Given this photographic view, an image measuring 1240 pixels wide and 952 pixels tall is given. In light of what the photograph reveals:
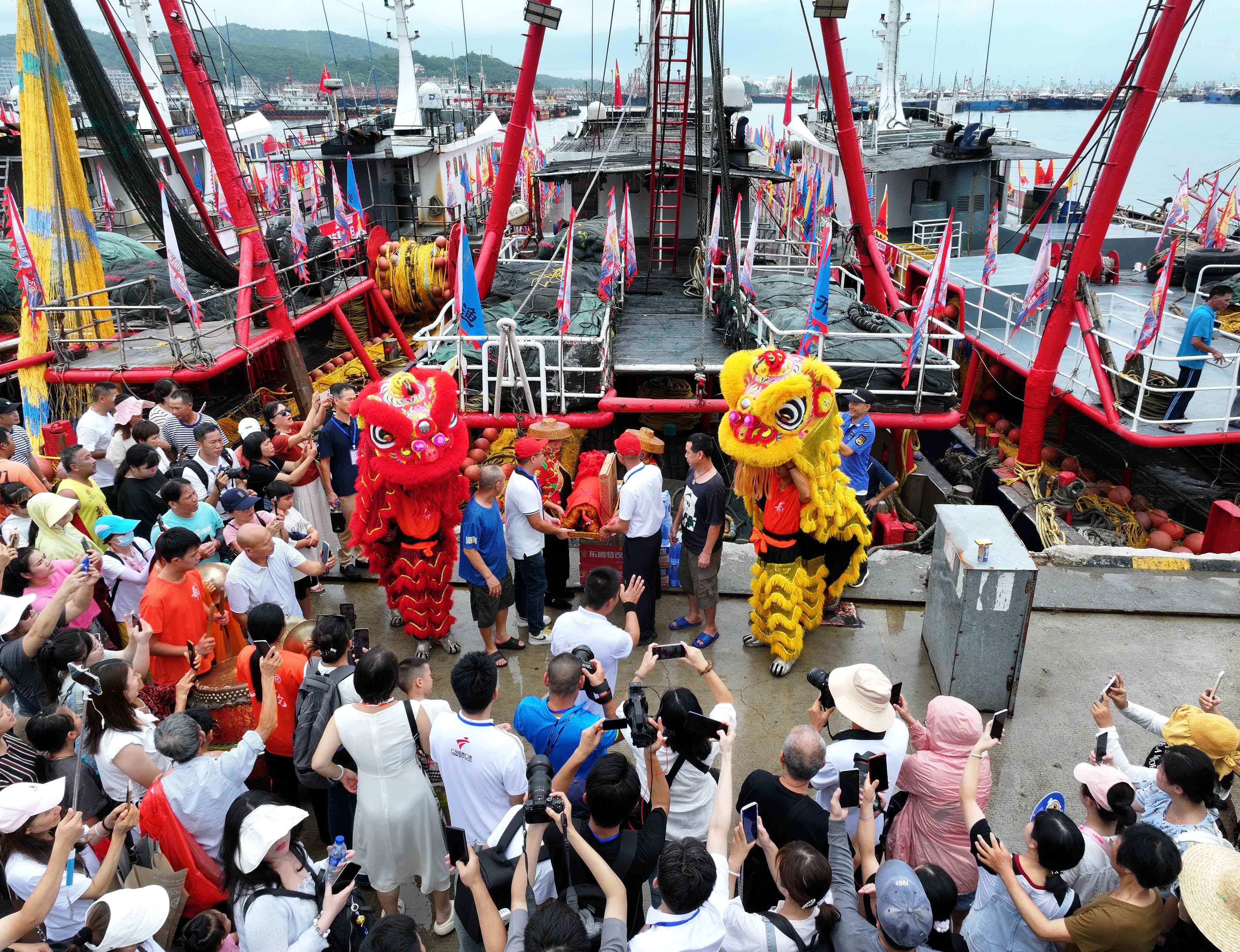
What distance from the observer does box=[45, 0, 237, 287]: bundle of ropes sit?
30.1 ft

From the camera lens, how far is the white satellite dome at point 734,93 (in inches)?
616

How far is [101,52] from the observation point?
449 ft

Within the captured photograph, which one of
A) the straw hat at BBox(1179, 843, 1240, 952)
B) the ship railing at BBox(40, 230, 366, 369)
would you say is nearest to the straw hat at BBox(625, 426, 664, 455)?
the straw hat at BBox(1179, 843, 1240, 952)

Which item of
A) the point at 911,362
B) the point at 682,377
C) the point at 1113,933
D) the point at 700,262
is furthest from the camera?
the point at 700,262

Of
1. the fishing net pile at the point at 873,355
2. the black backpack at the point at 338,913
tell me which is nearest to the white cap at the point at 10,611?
the black backpack at the point at 338,913

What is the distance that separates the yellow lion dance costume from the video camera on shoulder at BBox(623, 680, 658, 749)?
7.73ft

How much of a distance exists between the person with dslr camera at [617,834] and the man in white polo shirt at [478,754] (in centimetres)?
38

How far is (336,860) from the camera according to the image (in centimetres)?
309

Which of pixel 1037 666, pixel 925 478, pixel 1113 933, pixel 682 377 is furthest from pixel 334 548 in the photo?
pixel 925 478

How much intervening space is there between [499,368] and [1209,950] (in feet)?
22.6

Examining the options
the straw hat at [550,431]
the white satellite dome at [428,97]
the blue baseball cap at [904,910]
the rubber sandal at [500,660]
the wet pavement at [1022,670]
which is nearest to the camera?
the blue baseball cap at [904,910]

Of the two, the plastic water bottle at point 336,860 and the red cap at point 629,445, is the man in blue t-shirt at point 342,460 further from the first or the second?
the plastic water bottle at point 336,860

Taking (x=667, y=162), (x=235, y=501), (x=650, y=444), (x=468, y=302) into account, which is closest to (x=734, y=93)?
(x=667, y=162)

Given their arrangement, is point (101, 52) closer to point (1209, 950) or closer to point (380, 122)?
point (380, 122)
